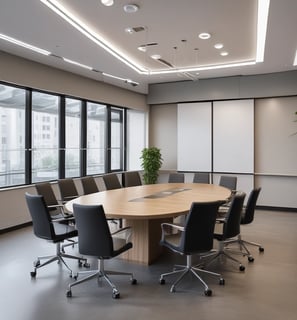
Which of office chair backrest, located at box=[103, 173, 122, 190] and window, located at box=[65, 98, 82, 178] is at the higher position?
window, located at box=[65, 98, 82, 178]

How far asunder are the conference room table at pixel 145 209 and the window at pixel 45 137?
7.41ft

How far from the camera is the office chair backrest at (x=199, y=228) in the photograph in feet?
10.3

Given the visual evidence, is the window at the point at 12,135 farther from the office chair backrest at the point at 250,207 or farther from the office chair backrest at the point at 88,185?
the office chair backrest at the point at 250,207

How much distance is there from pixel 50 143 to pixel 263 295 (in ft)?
16.4

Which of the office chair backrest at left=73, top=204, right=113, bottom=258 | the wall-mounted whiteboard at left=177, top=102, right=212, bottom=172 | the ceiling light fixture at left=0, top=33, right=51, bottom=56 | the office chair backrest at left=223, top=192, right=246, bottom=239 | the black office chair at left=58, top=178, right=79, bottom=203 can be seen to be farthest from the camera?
the wall-mounted whiteboard at left=177, top=102, right=212, bottom=172

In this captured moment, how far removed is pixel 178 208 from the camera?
3.71m

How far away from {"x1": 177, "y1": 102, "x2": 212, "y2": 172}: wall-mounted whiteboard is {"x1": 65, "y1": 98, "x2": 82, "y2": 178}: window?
2643mm

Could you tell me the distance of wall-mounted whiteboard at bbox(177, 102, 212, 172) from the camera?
26.8ft

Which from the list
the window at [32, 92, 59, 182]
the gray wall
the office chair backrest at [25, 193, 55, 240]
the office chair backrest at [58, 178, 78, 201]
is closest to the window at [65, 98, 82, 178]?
the window at [32, 92, 59, 182]

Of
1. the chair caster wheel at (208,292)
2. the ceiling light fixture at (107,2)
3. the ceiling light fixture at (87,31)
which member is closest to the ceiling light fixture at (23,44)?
the ceiling light fixture at (87,31)

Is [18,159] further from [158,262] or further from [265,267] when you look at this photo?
[265,267]

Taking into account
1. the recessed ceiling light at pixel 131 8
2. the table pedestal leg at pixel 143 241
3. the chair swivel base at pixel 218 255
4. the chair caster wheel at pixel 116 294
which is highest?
the recessed ceiling light at pixel 131 8

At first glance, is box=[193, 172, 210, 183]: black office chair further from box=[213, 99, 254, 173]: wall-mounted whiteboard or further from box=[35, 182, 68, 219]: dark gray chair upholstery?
box=[35, 182, 68, 219]: dark gray chair upholstery

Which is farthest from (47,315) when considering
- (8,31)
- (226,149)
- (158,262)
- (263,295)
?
(226,149)
